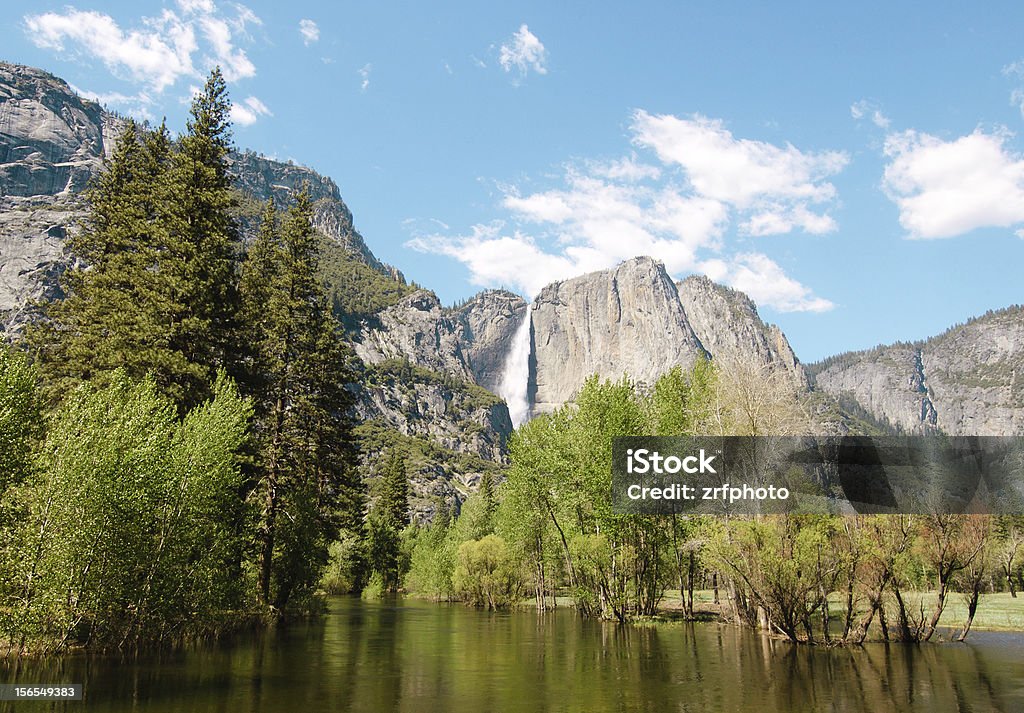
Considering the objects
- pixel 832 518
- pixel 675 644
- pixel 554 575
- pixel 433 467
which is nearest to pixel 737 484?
pixel 832 518

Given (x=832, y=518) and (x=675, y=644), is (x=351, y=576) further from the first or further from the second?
(x=832, y=518)

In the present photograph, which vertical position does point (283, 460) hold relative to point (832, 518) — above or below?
above

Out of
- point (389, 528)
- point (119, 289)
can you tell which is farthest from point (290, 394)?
point (389, 528)

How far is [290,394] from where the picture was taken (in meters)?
39.1

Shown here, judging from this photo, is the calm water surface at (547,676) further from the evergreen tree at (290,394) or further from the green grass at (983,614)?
the evergreen tree at (290,394)

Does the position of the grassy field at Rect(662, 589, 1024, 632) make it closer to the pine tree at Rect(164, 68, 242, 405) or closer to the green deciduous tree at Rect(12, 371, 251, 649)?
the green deciduous tree at Rect(12, 371, 251, 649)

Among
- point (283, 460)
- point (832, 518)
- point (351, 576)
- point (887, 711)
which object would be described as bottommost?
point (351, 576)

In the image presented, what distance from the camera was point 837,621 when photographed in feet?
122

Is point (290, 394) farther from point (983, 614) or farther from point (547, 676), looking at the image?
point (983, 614)

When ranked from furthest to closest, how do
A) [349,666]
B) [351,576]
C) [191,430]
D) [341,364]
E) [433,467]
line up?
[433,467] → [351,576] → [341,364] → [191,430] → [349,666]

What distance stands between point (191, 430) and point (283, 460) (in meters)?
14.1

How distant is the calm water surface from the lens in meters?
15.0

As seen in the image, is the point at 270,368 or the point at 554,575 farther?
the point at 554,575

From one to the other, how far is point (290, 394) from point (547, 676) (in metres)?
25.3
